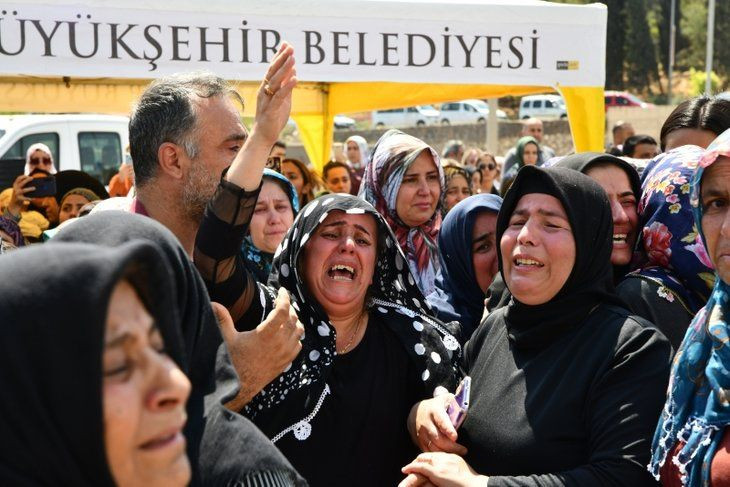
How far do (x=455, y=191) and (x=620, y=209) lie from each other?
12.3 feet

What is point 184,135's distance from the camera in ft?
8.89

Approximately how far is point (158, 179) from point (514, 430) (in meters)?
1.29

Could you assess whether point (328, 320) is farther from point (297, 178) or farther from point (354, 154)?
point (354, 154)

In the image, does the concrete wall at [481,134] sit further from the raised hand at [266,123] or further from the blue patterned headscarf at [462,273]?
the raised hand at [266,123]

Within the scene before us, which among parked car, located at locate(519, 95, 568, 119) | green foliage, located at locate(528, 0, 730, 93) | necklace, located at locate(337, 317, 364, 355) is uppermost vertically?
green foliage, located at locate(528, 0, 730, 93)

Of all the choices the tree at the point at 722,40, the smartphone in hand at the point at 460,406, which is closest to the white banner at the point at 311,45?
the smartphone in hand at the point at 460,406

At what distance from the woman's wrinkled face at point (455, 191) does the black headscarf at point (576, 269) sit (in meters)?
4.13

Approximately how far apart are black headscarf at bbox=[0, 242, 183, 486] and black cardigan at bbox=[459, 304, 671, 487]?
1372 mm

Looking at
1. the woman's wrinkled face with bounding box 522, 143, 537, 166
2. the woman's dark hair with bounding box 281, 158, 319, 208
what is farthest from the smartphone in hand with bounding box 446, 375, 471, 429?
the woman's wrinkled face with bounding box 522, 143, 537, 166

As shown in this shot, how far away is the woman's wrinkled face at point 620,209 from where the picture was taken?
3115mm

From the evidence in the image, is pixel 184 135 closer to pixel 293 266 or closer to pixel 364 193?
pixel 293 266

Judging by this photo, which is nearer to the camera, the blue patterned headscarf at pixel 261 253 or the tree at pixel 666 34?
the blue patterned headscarf at pixel 261 253

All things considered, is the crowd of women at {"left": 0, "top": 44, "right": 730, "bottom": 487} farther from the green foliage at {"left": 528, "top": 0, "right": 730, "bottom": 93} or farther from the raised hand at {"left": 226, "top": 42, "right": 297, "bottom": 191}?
the green foliage at {"left": 528, "top": 0, "right": 730, "bottom": 93}

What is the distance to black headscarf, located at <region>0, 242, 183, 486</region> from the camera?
124 centimetres
